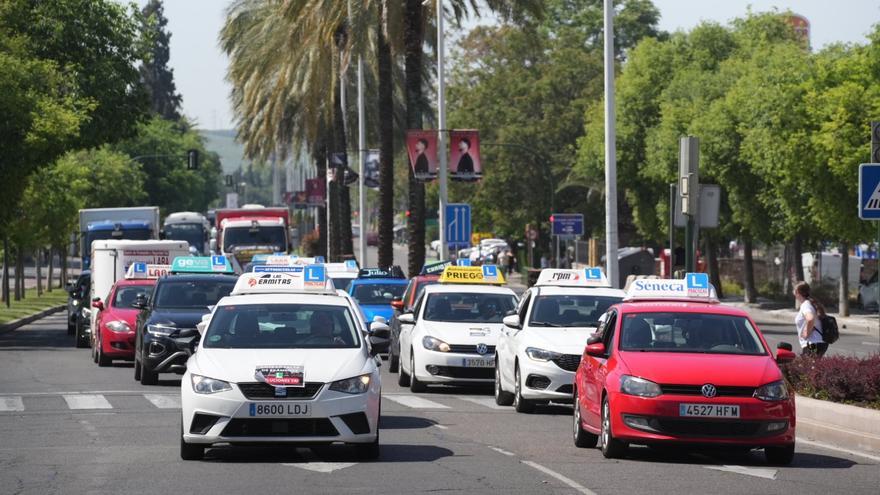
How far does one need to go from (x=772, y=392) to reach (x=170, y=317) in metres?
12.4

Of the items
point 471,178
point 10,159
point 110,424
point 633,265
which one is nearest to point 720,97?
point 633,265

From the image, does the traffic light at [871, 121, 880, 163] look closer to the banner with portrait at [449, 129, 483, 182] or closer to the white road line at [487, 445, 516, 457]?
the white road line at [487, 445, 516, 457]

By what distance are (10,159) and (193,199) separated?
101023 millimetres

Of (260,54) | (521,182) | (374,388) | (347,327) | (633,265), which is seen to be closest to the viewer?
(374,388)

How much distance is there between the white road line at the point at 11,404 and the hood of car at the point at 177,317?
8.48 feet

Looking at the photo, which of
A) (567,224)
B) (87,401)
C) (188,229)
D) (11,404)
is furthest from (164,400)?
(188,229)

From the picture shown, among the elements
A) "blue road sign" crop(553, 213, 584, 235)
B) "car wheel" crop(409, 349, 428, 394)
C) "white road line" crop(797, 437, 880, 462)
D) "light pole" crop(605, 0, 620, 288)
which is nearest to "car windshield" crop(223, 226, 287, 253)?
"blue road sign" crop(553, 213, 584, 235)

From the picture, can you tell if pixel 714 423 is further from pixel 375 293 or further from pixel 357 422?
pixel 375 293

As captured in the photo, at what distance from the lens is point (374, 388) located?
47.4 feet

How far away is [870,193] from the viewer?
717 inches

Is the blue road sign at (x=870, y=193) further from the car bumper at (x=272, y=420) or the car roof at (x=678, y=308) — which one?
the car bumper at (x=272, y=420)

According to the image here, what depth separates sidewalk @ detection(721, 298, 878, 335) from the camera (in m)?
47.9

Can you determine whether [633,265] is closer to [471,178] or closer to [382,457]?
[471,178]

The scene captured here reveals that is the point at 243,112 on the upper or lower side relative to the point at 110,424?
upper
